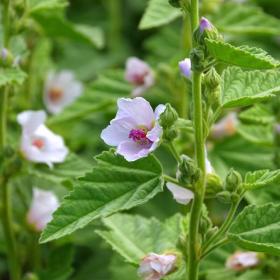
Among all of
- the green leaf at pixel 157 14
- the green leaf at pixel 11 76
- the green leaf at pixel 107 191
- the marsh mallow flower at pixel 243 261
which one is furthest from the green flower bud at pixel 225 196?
the green leaf at pixel 157 14

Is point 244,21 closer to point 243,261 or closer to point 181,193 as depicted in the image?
point 243,261

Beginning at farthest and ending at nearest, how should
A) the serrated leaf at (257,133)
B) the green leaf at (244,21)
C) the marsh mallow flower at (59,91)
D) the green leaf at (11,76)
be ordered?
the marsh mallow flower at (59,91) → the green leaf at (244,21) → the serrated leaf at (257,133) → the green leaf at (11,76)

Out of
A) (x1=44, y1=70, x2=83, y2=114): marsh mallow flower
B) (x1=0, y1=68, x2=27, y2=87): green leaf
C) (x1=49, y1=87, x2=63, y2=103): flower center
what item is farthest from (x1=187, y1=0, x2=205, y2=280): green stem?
(x1=49, y1=87, x2=63, y2=103): flower center

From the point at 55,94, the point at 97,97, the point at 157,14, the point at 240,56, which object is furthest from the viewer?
the point at 55,94

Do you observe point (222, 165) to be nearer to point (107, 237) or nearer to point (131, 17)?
point (107, 237)

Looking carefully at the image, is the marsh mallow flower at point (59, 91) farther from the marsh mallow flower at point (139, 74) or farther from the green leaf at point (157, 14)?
the green leaf at point (157, 14)

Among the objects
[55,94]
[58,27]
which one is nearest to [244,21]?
[58,27]
